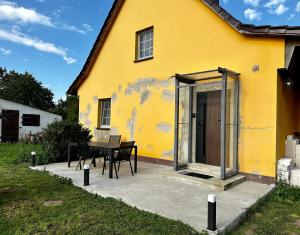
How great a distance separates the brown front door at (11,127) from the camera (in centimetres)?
1759

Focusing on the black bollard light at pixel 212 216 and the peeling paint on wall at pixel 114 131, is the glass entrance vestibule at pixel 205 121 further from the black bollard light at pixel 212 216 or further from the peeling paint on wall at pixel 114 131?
the peeling paint on wall at pixel 114 131

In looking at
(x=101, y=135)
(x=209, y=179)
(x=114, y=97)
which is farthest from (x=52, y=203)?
(x=101, y=135)

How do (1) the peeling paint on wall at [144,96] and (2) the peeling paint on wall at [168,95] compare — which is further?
(1) the peeling paint on wall at [144,96]

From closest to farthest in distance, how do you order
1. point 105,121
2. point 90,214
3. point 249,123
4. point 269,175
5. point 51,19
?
1. point 90,214
2. point 269,175
3. point 249,123
4. point 105,121
5. point 51,19

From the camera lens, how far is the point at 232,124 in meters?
6.60

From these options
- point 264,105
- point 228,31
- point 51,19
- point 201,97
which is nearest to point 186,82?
point 201,97

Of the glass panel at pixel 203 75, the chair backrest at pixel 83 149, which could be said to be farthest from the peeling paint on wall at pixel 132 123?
the glass panel at pixel 203 75

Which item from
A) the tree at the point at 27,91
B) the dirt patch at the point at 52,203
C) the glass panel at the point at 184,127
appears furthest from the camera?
the tree at the point at 27,91

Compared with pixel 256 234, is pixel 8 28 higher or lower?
higher

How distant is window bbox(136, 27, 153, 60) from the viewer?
934cm

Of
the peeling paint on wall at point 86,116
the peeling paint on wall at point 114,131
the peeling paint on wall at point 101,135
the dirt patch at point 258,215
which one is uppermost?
the peeling paint on wall at point 86,116

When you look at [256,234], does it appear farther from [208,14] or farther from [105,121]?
[105,121]

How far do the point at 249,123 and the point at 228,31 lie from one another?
104 inches

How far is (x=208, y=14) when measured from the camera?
718 centimetres
